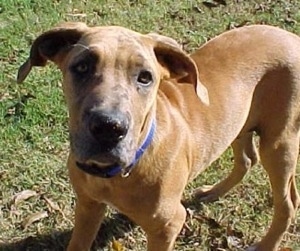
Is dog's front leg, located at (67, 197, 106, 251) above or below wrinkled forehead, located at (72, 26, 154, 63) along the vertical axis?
below

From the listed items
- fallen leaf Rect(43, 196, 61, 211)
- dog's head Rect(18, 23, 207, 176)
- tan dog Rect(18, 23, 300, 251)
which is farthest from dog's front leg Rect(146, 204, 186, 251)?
fallen leaf Rect(43, 196, 61, 211)

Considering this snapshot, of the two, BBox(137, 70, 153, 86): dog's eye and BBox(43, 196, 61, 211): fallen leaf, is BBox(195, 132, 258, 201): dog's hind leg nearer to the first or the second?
BBox(43, 196, 61, 211): fallen leaf

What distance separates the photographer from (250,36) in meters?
4.40

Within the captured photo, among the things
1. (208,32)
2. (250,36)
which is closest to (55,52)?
(250,36)

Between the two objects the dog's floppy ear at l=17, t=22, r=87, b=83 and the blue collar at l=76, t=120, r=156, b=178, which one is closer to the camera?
the blue collar at l=76, t=120, r=156, b=178

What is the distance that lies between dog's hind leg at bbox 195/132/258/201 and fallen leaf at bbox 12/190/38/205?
1017 mm

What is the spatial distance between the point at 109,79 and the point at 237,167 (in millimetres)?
1787

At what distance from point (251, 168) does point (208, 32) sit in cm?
173

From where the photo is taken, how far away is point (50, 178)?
5066 millimetres

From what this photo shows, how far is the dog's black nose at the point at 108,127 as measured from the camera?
3256mm

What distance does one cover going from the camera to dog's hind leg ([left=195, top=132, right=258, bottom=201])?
16.3 ft

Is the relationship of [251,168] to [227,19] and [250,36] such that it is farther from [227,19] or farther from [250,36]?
[227,19]

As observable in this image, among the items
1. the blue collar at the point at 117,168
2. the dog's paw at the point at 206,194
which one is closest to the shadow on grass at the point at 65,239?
the dog's paw at the point at 206,194

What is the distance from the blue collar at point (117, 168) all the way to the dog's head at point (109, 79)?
0.06 meters
